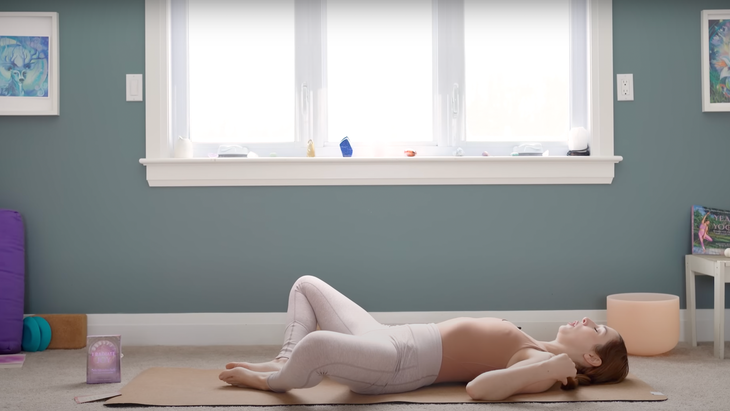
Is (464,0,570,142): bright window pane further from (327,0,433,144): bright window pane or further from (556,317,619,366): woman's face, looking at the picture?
(556,317,619,366): woman's face

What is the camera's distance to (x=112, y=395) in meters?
2.00

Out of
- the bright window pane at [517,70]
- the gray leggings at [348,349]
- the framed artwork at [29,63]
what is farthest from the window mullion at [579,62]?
the framed artwork at [29,63]

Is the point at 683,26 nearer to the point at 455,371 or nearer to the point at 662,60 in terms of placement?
the point at 662,60

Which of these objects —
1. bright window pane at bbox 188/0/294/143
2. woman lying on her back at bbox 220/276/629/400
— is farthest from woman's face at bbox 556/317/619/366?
bright window pane at bbox 188/0/294/143

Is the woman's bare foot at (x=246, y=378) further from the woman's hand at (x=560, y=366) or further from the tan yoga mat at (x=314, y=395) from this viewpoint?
the woman's hand at (x=560, y=366)

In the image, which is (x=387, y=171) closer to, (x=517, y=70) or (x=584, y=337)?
(x=517, y=70)

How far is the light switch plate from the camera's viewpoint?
2941 millimetres

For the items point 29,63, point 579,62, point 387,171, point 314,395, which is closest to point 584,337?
point 314,395

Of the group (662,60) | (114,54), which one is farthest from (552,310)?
(114,54)

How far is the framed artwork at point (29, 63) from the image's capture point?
2922mm

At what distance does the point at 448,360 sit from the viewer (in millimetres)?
2041

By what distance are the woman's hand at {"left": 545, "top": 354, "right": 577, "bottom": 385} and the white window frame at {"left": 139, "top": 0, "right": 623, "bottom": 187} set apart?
118 centimetres

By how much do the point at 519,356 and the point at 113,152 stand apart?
204cm

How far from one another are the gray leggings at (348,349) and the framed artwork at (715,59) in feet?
6.16
